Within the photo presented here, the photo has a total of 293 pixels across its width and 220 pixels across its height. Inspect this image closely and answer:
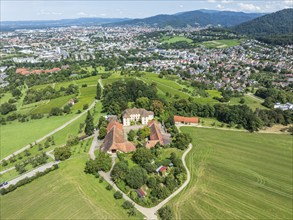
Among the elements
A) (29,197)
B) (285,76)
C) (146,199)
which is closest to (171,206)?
(146,199)

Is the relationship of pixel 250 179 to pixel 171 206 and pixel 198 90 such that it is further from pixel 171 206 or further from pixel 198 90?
pixel 198 90

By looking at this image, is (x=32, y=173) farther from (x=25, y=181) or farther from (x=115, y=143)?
(x=115, y=143)

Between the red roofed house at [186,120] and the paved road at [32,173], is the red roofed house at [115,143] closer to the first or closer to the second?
the paved road at [32,173]

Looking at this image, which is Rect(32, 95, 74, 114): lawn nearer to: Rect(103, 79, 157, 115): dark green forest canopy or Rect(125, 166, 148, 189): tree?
Rect(103, 79, 157, 115): dark green forest canopy

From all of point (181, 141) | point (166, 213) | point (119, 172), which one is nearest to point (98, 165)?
point (119, 172)

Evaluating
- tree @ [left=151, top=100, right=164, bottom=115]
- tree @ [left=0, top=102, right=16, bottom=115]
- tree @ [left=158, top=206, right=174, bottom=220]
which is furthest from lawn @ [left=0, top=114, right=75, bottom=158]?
tree @ [left=158, top=206, right=174, bottom=220]

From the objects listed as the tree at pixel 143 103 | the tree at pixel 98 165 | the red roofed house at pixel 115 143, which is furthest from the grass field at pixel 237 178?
the tree at pixel 143 103
